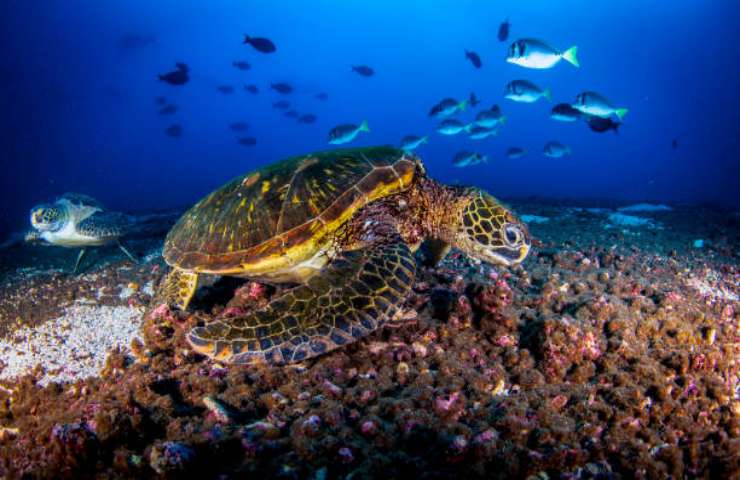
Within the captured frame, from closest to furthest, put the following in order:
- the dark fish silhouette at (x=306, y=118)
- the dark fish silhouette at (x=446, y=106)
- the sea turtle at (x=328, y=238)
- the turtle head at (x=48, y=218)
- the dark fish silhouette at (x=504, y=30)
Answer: the sea turtle at (x=328, y=238) < the turtle head at (x=48, y=218) < the dark fish silhouette at (x=446, y=106) < the dark fish silhouette at (x=504, y=30) < the dark fish silhouette at (x=306, y=118)

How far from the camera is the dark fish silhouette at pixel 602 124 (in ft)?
28.5

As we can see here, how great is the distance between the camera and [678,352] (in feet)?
9.65

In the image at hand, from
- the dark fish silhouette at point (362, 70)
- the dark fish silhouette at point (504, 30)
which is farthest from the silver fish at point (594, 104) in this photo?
the dark fish silhouette at point (362, 70)

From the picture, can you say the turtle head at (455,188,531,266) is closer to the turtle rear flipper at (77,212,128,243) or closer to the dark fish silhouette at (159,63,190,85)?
the turtle rear flipper at (77,212,128,243)

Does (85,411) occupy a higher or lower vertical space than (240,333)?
lower

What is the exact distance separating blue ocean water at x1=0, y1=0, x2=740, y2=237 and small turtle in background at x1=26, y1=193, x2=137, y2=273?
13526 millimetres

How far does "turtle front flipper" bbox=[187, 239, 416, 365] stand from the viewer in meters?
2.52

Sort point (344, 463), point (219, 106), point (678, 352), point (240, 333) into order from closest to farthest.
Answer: point (344, 463)
point (240, 333)
point (678, 352)
point (219, 106)

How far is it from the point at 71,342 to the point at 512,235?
17.5ft

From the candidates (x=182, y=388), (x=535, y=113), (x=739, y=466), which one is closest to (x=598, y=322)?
(x=739, y=466)

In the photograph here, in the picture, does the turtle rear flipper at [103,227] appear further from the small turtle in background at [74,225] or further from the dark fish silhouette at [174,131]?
the dark fish silhouette at [174,131]

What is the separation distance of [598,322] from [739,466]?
4.70ft

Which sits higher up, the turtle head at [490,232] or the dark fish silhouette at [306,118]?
the dark fish silhouette at [306,118]

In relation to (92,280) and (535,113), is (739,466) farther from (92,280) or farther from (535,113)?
(535,113)
